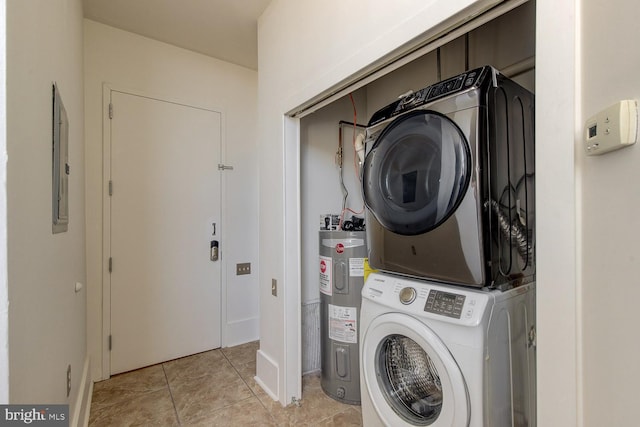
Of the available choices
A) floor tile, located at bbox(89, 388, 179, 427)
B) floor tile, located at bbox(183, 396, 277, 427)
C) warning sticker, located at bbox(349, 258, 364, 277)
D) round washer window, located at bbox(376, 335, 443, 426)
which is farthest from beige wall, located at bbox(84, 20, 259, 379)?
round washer window, located at bbox(376, 335, 443, 426)

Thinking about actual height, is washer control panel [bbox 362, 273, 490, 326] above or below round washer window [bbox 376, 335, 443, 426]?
above

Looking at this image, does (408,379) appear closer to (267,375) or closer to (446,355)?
(446,355)

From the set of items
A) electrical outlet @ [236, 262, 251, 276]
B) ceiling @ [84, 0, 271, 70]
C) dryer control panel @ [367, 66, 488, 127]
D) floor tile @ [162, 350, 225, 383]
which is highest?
ceiling @ [84, 0, 271, 70]

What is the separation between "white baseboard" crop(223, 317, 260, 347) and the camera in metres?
2.66

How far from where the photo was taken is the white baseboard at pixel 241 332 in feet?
8.73

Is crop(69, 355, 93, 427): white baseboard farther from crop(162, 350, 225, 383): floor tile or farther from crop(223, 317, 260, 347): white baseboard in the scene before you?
crop(223, 317, 260, 347): white baseboard

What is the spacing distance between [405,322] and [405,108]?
3.02ft

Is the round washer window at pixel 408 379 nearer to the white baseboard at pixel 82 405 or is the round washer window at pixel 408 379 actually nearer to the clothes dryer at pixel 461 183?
the clothes dryer at pixel 461 183

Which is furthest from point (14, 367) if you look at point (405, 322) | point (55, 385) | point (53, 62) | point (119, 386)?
point (119, 386)

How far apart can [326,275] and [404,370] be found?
0.79 meters

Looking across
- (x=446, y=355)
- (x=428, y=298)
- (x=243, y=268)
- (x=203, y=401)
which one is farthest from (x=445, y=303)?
(x=243, y=268)

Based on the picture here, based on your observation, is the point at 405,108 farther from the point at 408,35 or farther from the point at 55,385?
the point at 55,385

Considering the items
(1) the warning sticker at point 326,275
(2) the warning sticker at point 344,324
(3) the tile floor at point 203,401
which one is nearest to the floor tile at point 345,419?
(3) the tile floor at point 203,401

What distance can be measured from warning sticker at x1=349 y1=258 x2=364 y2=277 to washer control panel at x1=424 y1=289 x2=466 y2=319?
76cm
